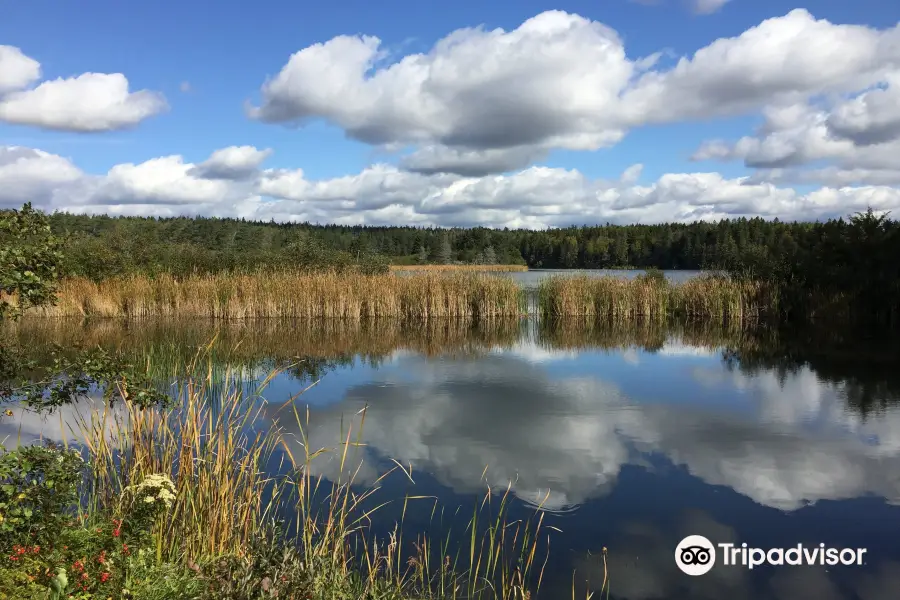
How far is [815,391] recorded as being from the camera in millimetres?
8969

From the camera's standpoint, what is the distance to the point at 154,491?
3086mm

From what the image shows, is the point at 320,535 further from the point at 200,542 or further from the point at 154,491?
the point at 154,491

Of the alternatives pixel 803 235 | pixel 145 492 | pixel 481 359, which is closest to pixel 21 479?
pixel 145 492

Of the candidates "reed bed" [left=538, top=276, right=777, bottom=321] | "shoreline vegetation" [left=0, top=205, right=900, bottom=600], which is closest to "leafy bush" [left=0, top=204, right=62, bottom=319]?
"shoreline vegetation" [left=0, top=205, right=900, bottom=600]

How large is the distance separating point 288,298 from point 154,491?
15460 mm

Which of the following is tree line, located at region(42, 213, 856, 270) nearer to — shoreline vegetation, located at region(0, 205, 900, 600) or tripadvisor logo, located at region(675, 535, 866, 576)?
shoreline vegetation, located at region(0, 205, 900, 600)

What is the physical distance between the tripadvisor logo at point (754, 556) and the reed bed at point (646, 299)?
14762 mm

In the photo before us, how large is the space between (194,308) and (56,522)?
55.4 ft

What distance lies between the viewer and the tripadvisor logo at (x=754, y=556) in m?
3.91

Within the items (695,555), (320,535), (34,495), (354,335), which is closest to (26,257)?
(34,495)

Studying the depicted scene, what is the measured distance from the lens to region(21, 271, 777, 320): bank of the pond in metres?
18.1

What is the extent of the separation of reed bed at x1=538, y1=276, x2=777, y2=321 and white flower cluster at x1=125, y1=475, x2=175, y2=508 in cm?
1659

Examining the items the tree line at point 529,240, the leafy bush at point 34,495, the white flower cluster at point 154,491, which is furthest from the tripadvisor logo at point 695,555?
the tree line at point 529,240

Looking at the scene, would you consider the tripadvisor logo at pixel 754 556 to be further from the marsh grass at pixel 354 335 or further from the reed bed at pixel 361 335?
the reed bed at pixel 361 335
